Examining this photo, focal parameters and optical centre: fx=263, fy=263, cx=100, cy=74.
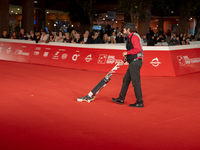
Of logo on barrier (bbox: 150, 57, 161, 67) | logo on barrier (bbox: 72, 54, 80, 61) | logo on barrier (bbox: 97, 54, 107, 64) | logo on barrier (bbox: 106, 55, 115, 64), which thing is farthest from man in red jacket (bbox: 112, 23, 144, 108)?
logo on barrier (bbox: 72, 54, 80, 61)

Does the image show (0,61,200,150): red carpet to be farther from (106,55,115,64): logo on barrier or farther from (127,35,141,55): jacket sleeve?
(106,55,115,64): logo on barrier

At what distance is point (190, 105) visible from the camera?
723 centimetres

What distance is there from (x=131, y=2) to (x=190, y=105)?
37.0 feet

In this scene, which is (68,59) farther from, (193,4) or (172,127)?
(193,4)

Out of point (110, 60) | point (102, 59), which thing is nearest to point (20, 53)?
point (102, 59)

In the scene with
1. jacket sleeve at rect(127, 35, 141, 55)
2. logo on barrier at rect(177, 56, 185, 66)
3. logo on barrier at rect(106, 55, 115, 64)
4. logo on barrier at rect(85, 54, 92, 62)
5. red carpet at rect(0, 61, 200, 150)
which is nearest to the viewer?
red carpet at rect(0, 61, 200, 150)

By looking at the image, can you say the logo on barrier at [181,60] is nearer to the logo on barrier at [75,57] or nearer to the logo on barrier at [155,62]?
the logo on barrier at [155,62]

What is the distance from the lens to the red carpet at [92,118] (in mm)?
4445

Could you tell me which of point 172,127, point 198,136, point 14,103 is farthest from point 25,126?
point 198,136

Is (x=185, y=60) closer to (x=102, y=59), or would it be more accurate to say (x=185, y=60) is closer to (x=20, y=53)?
(x=102, y=59)

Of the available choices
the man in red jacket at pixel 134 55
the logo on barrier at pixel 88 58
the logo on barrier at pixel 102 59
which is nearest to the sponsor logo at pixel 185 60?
the logo on barrier at pixel 102 59

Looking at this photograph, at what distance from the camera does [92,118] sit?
5805mm

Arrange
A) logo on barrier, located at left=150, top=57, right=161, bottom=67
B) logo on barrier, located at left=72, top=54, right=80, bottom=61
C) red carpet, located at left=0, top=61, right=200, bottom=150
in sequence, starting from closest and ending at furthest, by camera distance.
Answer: red carpet, located at left=0, top=61, right=200, bottom=150
logo on barrier, located at left=150, top=57, right=161, bottom=67
logo on barrier, located at left=72, top=54, right=80, bottom=61

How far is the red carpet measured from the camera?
445 centimetres
